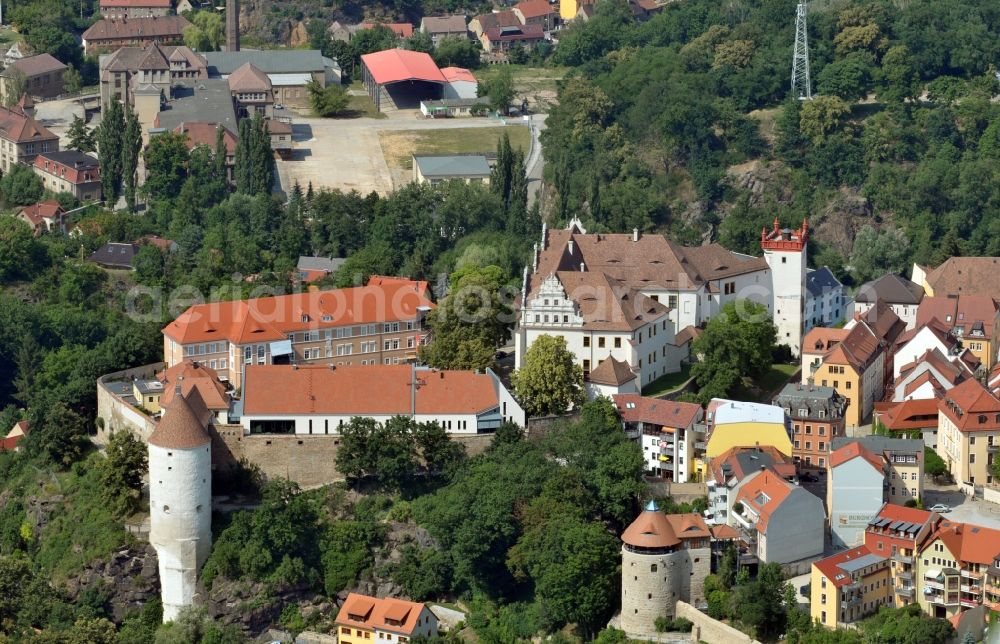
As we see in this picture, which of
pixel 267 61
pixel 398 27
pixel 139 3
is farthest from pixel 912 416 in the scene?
pixel 139 3

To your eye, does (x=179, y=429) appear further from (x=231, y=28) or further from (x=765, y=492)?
(x=231, y=28)

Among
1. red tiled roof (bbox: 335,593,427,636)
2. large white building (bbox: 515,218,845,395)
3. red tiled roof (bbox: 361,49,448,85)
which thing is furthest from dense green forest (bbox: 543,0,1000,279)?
red tiled roof (bbox: 335,593,427,636)

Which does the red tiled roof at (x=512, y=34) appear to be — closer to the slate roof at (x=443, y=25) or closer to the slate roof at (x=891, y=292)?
the slate roof at (x=443, y=25)

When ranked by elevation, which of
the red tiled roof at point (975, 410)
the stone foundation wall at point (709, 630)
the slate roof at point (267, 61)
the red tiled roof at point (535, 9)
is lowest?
the stone foundation wall at point (709, 630)

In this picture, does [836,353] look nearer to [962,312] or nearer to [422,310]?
Answer: [962,312]

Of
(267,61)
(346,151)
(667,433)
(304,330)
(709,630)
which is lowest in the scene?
(709,630)

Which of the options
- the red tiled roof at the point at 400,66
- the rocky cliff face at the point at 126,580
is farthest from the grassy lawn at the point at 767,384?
the red tiled roof at the point at 400,66
